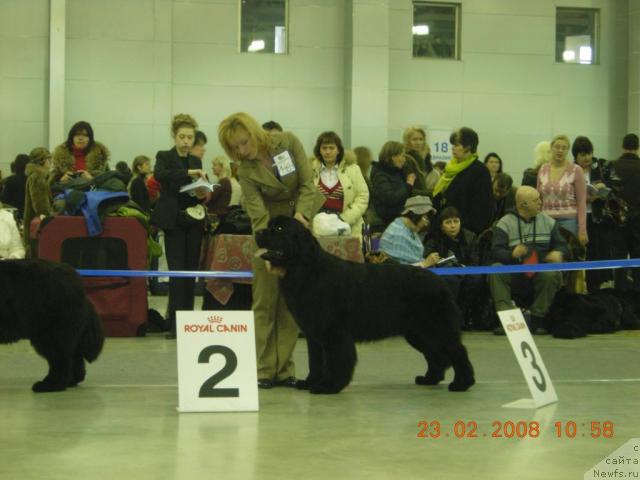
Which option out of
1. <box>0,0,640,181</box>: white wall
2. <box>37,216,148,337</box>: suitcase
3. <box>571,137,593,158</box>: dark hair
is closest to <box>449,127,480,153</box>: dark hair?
<box>571,137,593,158</box>: dark hair

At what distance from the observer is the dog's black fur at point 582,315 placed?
847cm

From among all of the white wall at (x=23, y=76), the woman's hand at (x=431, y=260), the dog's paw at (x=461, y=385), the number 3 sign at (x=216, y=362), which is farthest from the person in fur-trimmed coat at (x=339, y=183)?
the white wall at (x=23, y=76)

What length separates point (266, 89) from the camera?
1499 centimetres

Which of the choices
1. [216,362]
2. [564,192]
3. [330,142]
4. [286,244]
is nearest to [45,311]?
[216,362]

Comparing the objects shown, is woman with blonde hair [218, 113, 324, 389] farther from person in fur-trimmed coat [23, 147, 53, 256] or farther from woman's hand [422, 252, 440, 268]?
person in fur-trimmed coat [23, 147, 53, 256]

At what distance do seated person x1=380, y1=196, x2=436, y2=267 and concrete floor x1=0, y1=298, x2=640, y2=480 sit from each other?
5.26 ft

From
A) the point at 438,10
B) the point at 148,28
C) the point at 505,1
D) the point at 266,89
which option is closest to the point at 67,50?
the point at 148,28

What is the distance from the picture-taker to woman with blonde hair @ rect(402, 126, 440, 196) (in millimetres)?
9734

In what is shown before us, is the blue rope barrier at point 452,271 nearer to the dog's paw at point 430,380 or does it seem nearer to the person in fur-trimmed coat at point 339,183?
the person in fur-trimmed coat at point 339,183

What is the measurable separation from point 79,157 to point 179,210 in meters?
1.06

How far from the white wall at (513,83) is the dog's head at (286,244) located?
390 inches

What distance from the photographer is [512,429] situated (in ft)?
14.9

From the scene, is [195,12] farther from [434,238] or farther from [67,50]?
[434,238]

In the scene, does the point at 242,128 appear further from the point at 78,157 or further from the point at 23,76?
the point at 23,76
